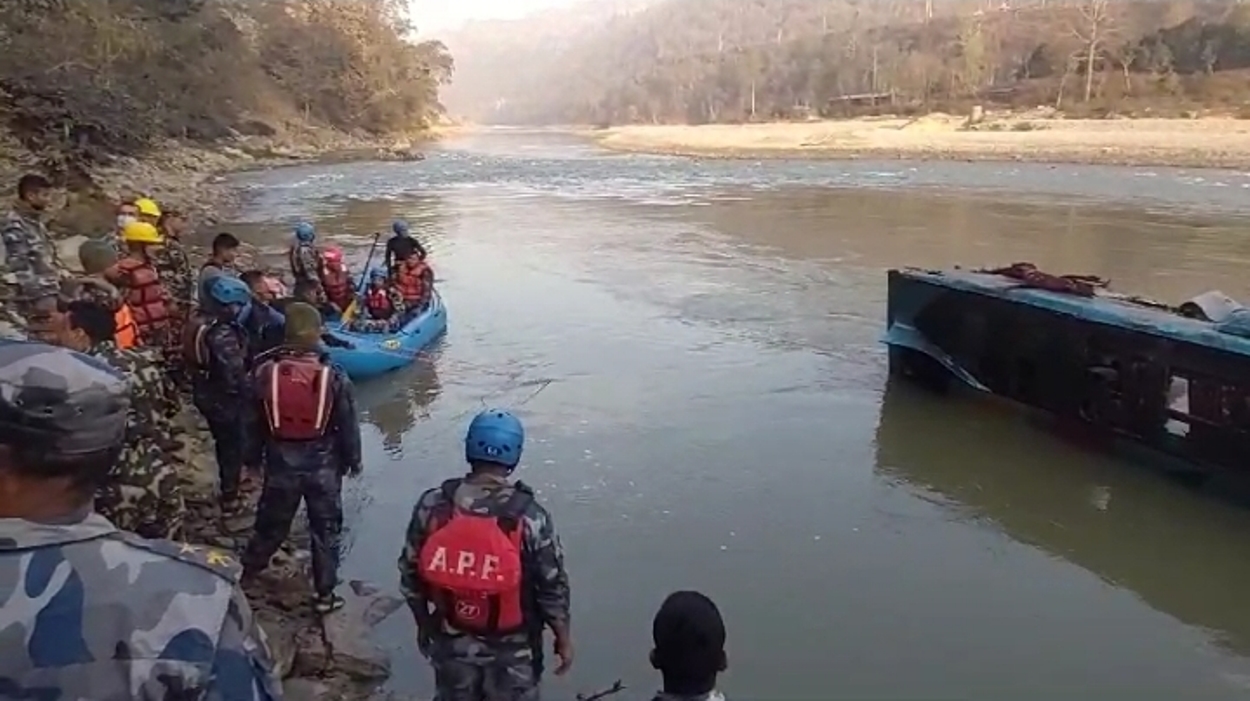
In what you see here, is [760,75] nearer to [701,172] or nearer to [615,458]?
[701,172]

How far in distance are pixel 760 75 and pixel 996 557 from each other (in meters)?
138

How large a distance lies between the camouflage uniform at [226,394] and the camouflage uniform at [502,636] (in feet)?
9.73

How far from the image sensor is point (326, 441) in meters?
5.66

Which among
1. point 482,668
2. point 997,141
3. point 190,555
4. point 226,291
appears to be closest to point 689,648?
point 482,668

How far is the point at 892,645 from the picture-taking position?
658cm

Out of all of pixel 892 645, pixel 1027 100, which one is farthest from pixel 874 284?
pixel 1027 100

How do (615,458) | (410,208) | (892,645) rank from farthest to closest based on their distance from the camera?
(410,208)
(615,458)
(892,645)

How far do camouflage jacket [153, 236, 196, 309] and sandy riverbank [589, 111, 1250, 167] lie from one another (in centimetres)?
4946

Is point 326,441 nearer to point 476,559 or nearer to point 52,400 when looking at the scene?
point 476,559

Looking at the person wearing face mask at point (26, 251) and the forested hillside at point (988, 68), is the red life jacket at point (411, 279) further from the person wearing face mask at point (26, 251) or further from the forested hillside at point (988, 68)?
the forested hillside at point (988, 68)

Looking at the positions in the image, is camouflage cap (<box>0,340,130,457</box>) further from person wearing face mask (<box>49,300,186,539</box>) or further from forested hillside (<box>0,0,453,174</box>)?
forested hillside (<box>0,0,453,174</box>)

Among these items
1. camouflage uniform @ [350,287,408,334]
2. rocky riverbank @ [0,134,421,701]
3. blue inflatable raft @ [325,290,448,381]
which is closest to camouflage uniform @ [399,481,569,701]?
rocky riverbank @ [0,134,421,701]

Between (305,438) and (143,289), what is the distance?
122 inches

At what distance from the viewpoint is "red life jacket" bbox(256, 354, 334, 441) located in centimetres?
547
